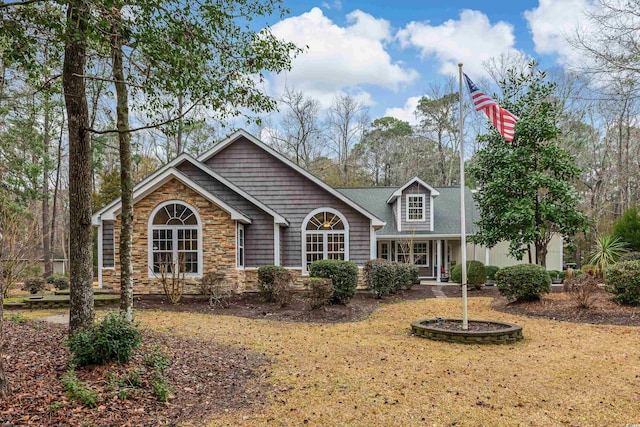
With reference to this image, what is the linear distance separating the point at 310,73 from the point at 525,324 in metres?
25.9

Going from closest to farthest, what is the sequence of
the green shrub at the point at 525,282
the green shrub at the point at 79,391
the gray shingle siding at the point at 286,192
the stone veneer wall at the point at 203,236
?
the green shrub at the point at 79,391, the green shrub at the point at 525,282, the stone veneer wall at the point at 203,236, the gray shingle siding at the point at 286,192

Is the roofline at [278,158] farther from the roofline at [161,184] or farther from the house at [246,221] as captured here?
the roofline at [161,184]

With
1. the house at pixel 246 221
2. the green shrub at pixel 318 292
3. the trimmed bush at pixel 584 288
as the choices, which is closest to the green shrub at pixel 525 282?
the trimmed bush at pixel 584 288

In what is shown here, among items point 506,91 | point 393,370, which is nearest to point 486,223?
point 506,91

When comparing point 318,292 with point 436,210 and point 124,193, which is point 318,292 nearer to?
point 124,193

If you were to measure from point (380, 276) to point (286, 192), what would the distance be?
461cm

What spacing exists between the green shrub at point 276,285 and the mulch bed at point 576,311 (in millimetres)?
5799

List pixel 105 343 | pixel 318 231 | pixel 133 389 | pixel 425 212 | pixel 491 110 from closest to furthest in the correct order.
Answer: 1. pixel 133 389
2. pixel 105 343
3. pixel 491 110
4. pixel 318 231
5. pixel 425 212

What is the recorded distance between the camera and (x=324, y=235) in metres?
16.2

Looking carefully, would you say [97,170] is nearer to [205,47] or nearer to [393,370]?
[205,47]

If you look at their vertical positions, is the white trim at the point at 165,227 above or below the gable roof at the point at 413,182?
below

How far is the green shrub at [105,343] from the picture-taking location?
5289mm

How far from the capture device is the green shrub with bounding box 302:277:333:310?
11.0 metres

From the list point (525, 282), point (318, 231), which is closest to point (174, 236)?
point (318, 231)
